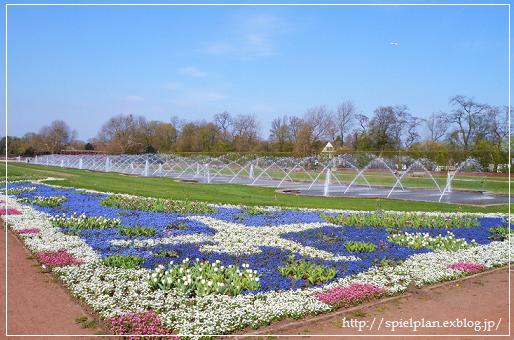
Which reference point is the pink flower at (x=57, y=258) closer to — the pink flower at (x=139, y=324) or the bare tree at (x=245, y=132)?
the pink flower at (x=139, y=324)

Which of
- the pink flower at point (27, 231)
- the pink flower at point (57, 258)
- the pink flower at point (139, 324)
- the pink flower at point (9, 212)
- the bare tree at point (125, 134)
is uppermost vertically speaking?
the bare tree at point (125, 134)

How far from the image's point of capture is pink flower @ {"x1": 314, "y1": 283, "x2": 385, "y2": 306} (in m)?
5.99

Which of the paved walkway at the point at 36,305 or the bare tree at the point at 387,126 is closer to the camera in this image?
the paved walkway at the point at 36,305

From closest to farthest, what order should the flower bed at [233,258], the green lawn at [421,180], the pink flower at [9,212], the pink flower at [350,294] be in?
the flower bed at [233,258]
the pink flower at [350,294]
the pink flower at [9,212]
the green lawn at [421,180]

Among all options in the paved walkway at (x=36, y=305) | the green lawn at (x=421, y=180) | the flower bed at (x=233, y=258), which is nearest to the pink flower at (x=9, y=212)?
the flower bed at (x=233, y=258)

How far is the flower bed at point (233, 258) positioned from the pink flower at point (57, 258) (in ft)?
0.10

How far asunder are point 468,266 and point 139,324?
5.63 meters

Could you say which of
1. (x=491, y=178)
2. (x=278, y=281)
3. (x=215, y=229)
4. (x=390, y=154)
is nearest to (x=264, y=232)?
(x=215, y=229)

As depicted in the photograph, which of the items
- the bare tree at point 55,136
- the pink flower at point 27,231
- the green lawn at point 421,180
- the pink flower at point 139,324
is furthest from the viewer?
the bare tree at point 55,136

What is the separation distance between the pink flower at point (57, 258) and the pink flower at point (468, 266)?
615cm

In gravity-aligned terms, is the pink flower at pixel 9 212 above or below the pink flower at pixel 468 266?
above

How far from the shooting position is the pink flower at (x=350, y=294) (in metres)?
5.99

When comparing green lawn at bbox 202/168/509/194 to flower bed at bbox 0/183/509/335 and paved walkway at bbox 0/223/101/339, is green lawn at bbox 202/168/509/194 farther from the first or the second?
paved walkway at bbox 0/223/101/339

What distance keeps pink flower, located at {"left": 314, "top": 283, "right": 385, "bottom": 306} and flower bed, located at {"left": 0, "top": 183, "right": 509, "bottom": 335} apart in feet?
0.06
